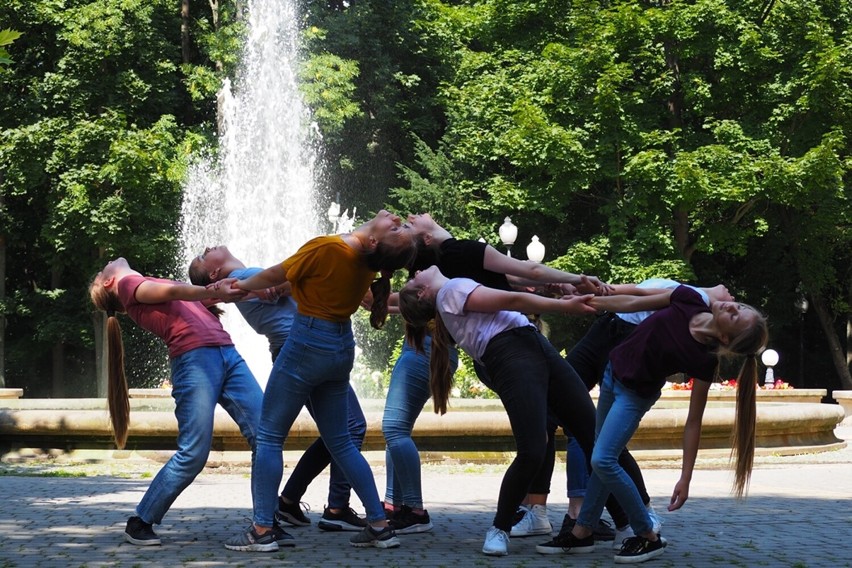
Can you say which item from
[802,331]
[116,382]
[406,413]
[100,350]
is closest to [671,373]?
[406,413]

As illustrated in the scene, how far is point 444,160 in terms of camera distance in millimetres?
35781

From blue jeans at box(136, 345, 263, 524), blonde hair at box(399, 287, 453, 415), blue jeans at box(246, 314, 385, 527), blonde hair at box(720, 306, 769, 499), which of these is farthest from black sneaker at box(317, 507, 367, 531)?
blonde hair at box(720, 306, 769, 499)

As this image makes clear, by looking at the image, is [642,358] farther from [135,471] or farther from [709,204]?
[709,204]

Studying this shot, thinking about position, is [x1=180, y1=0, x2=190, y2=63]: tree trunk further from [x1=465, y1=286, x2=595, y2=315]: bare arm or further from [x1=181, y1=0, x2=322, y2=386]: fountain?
[x1=465, y1=286, x2=595, y2=315]: bare arm

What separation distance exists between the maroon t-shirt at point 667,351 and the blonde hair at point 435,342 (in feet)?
3.05

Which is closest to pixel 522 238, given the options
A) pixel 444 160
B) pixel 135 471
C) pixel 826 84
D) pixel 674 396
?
pixel 444 160

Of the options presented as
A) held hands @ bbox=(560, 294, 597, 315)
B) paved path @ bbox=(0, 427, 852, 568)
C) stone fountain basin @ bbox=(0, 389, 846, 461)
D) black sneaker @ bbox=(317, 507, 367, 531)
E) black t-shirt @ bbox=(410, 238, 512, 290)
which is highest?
black t-shirt @ bbox=(410, 238, 512, 290)

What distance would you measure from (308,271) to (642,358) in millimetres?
1741

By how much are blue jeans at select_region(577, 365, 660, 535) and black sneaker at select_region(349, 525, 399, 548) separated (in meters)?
1.09

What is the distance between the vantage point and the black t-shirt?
21.5ft

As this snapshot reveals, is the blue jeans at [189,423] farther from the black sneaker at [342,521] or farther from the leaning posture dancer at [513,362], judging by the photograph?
the leaning posture dancer at [513,362]

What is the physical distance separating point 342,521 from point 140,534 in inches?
50.7

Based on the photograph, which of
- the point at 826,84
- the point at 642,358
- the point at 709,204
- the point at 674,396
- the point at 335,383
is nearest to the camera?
the point at 642,358

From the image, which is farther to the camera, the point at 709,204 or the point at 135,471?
the point at 709,204
